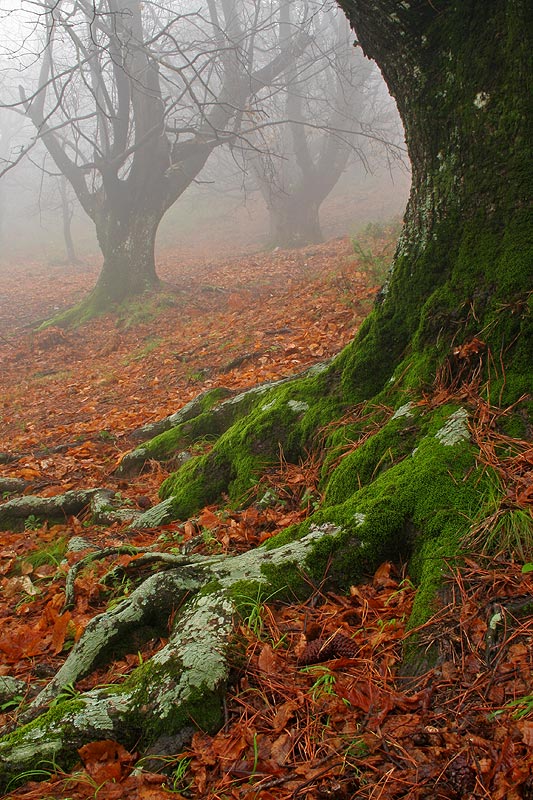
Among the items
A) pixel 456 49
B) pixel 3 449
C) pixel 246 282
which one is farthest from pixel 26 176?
pixel 456 49

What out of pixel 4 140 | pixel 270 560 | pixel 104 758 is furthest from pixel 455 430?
pixel 4 140

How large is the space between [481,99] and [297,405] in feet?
7.26

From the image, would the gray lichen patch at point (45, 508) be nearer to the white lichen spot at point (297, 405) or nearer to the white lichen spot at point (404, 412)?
the white lichen spot at point (297, 405)

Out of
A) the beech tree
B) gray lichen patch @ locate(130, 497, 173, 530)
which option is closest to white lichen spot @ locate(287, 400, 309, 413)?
the beech tree

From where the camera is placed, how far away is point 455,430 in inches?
111

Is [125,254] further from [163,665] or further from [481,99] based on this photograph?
[163,665]

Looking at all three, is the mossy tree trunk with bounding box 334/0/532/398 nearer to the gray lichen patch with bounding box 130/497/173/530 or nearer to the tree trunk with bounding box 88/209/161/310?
the gray lichen patch with bounding box 130/497/173/530

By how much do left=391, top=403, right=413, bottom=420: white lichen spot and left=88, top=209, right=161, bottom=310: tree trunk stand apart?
40.6 feet

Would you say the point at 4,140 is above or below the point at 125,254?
above

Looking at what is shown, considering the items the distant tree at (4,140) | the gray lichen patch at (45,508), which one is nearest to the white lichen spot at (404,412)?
the gray lichen patch at (45,508)

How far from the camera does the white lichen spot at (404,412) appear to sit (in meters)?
3.21

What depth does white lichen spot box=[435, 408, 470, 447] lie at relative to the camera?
2750 millimetres

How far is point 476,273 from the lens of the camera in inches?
125

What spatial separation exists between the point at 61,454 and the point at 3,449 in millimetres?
1119
